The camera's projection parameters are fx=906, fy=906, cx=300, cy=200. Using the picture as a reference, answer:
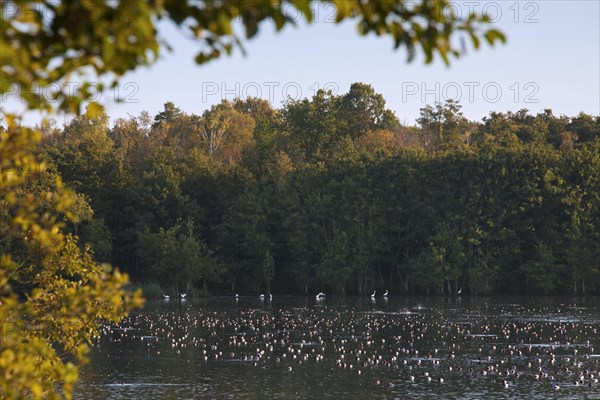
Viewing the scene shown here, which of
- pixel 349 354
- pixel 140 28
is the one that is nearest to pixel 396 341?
pixel 349 354

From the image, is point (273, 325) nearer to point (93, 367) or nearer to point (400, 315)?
point (400, 315)

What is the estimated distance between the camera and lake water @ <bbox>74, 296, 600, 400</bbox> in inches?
1378

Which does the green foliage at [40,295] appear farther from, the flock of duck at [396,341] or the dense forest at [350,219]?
the dense forest at [350,219]

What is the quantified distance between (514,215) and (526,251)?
3662mm

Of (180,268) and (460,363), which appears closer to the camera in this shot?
(460,363)

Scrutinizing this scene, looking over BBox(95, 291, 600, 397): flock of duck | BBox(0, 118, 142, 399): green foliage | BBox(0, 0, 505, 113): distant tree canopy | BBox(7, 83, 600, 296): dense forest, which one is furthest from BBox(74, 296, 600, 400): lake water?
BBox(0, 0, 505, 113): distant tree canopy

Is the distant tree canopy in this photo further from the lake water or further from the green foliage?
the lake water

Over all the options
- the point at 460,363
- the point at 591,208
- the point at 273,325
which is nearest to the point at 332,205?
the point at 591,208

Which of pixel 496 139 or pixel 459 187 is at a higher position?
pixel 496 139

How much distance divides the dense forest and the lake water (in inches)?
588

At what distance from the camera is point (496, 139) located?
10275 centimetres

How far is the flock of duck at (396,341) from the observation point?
127ft

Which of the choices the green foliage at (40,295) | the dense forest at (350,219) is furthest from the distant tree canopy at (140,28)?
the dense forest at (350,219)

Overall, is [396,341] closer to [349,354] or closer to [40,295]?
[349,354]
